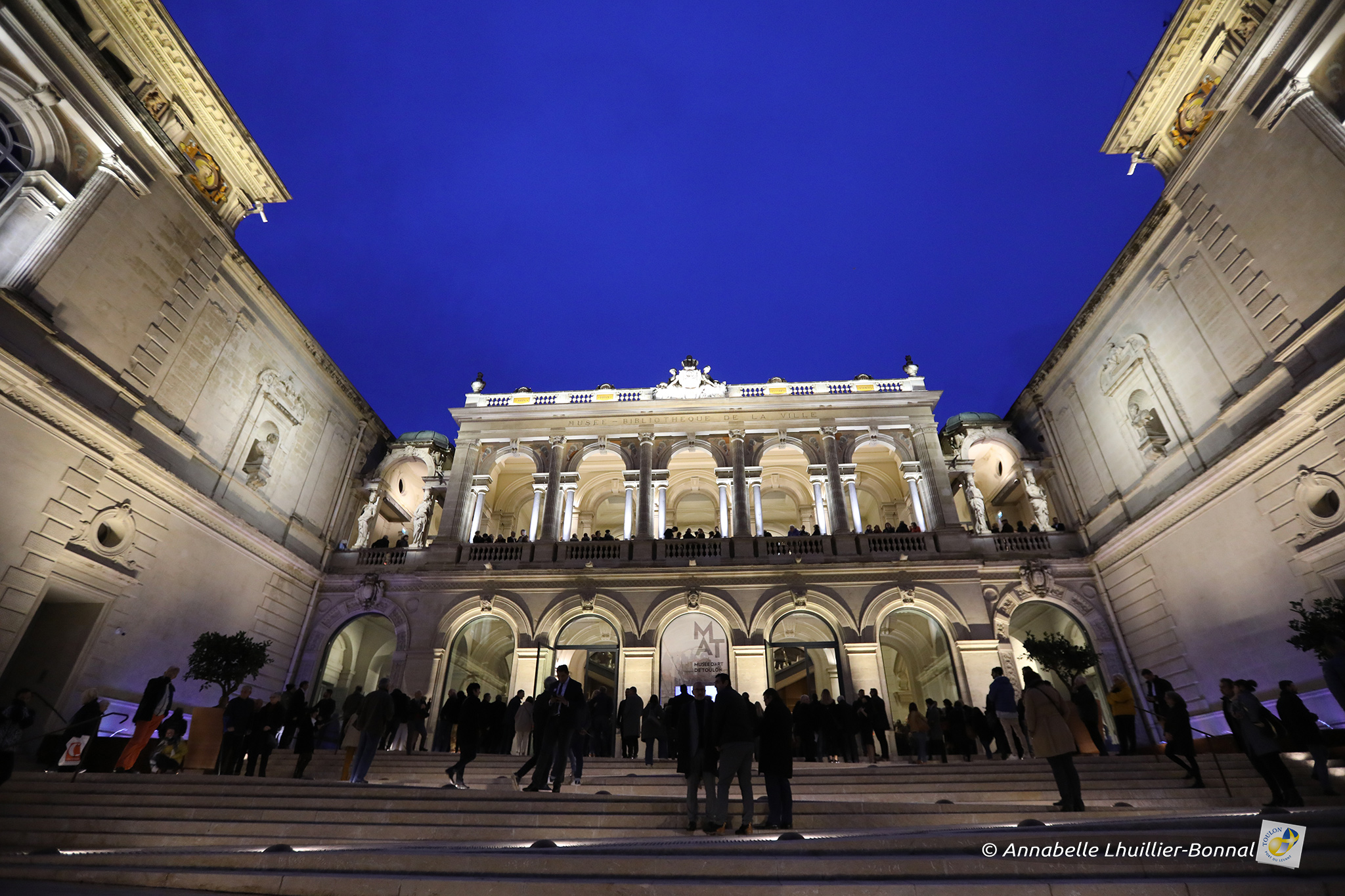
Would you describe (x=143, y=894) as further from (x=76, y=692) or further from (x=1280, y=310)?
(x=1280, y=310)

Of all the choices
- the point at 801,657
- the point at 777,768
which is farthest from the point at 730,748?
the point at 801,657

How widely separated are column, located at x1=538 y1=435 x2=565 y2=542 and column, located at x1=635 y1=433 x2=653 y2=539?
285cm

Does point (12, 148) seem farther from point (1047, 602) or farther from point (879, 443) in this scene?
point (1047, 602)

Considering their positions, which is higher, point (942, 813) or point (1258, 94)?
point (1258, 94)

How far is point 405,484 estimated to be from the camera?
84.7ft

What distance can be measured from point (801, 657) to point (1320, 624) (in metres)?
12.9

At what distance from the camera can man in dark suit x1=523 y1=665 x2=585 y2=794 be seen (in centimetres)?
859

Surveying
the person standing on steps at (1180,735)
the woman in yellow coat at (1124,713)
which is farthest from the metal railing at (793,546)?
the person standing on steps at (1180,735)

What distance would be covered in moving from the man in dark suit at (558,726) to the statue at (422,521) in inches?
597

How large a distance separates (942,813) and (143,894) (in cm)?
799

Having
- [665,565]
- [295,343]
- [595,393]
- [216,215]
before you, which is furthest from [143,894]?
[595,393]

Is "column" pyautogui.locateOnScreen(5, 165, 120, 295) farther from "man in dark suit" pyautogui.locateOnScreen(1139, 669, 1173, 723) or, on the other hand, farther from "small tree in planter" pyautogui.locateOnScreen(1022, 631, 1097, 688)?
"small tree in planter" pyautogui.locateOnScreen(1022, 631, 1097, 688)

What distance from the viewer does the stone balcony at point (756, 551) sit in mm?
20203

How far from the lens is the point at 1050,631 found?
70.2ft
